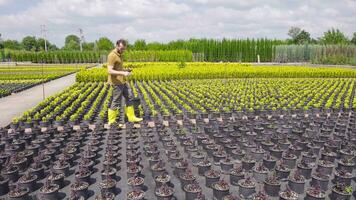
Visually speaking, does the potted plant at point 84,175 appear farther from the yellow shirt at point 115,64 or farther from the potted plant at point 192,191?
the yellow shirt at point 115,64

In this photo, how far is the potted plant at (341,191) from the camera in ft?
11.1

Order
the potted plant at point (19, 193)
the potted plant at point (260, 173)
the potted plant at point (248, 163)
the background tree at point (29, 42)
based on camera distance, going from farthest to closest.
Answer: the background tree at point (29, 42)
the potted plant at point (248, 163)
the potted plant at point (260, 173)
the potted plant at point (19, 193)

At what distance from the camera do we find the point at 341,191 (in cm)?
348

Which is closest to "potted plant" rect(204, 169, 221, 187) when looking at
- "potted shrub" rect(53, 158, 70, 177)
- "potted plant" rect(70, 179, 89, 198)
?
"potted plant" rect(70, 179, 89, 198)

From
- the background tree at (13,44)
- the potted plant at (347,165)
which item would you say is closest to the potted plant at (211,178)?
the potted plant at (347,165)

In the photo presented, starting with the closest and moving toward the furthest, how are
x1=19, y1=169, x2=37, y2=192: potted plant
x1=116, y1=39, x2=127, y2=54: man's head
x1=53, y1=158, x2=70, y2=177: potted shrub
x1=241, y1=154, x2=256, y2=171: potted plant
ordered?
x1=19, y1=169, x2=37, y2=192: potted plant, x1=53, y1=158, x2=70, y2=177: potted shrub, x1=241, y1=154, x2=256, y2=171: potted plant, x1=116, y1=39, x2=127, y2=54: man's head

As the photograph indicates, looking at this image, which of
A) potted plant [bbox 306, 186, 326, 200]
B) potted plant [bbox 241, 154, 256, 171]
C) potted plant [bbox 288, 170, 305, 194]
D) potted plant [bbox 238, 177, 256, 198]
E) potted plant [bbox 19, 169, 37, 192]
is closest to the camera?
potted plant [bbox 306, 186, 326, 200]

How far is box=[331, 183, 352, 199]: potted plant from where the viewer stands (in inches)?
134

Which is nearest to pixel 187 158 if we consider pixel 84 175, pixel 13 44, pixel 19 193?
pixel 84 175

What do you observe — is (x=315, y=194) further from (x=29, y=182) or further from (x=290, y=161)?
(x=29, y=182)

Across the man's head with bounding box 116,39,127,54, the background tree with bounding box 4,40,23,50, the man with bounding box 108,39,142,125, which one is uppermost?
the background tree with bounding box 4,40,23,50

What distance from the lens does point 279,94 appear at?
11156mm

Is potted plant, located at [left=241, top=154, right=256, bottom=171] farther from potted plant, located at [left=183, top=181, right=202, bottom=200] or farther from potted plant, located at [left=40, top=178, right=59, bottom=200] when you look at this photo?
potted plant, located at [left=40, top=178, right=59, bottom=200]

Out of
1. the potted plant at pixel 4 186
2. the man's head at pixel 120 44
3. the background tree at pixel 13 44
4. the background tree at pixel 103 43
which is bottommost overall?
the potted plant at pixel 4 186
